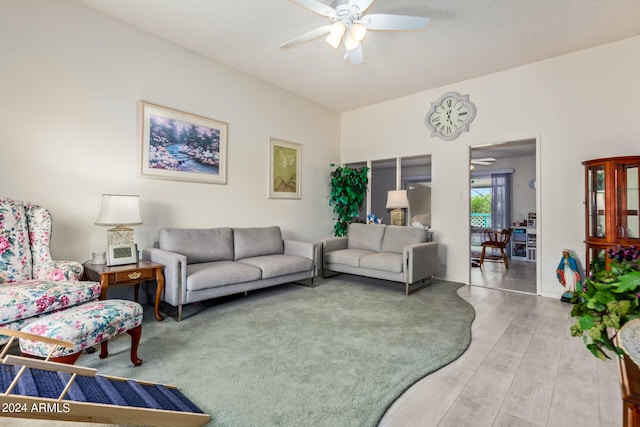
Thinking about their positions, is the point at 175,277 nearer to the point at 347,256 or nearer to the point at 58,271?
the point at 58,271

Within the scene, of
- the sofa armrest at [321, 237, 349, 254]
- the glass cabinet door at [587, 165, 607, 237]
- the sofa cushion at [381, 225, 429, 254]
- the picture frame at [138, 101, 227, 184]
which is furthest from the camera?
the sofa armrest at [321, 237, 349, 254]

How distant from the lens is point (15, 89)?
8.46 feet

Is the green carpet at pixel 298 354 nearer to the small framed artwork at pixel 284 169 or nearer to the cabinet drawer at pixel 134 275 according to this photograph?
the cabinet drawer at pixel 134 275

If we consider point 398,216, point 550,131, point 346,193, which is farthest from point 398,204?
point 550,131

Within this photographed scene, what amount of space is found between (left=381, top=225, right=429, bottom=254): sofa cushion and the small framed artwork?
1.63m

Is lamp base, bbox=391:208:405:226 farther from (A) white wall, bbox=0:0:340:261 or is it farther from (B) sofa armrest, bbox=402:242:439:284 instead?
(A) white wall, bbox=0:0:340:261

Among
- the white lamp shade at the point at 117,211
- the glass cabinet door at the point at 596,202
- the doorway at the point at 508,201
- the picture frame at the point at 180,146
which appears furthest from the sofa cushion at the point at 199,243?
the doorway at the point at 508,201

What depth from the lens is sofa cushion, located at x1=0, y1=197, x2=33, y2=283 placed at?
2.28m

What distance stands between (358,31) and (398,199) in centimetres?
270

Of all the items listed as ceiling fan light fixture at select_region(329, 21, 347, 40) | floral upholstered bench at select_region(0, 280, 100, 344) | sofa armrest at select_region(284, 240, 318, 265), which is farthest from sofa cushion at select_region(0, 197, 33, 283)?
ceiling fan light fixture at select_region(329, 21, 347, 40)

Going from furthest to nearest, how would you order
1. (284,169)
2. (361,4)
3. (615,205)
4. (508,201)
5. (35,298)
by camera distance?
(508,201) < (284,169) < (615,205) < (361,4) < (35,298)

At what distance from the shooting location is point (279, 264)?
3.62 m

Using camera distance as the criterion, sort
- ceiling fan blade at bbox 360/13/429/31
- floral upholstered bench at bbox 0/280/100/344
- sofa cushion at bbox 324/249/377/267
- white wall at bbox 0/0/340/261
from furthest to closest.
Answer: sofa cushion at bbox 324/249/377/267 < white wall at bbox 0/0/340/261 < ceiling fan blade at bbox 360/13/429/31 < floral upholstered bench at bbox 0/280/100/344

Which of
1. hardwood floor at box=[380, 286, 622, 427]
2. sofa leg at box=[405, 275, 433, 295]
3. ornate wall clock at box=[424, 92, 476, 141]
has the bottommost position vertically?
hardwood floor at box=[380, 286, 622, 427]
